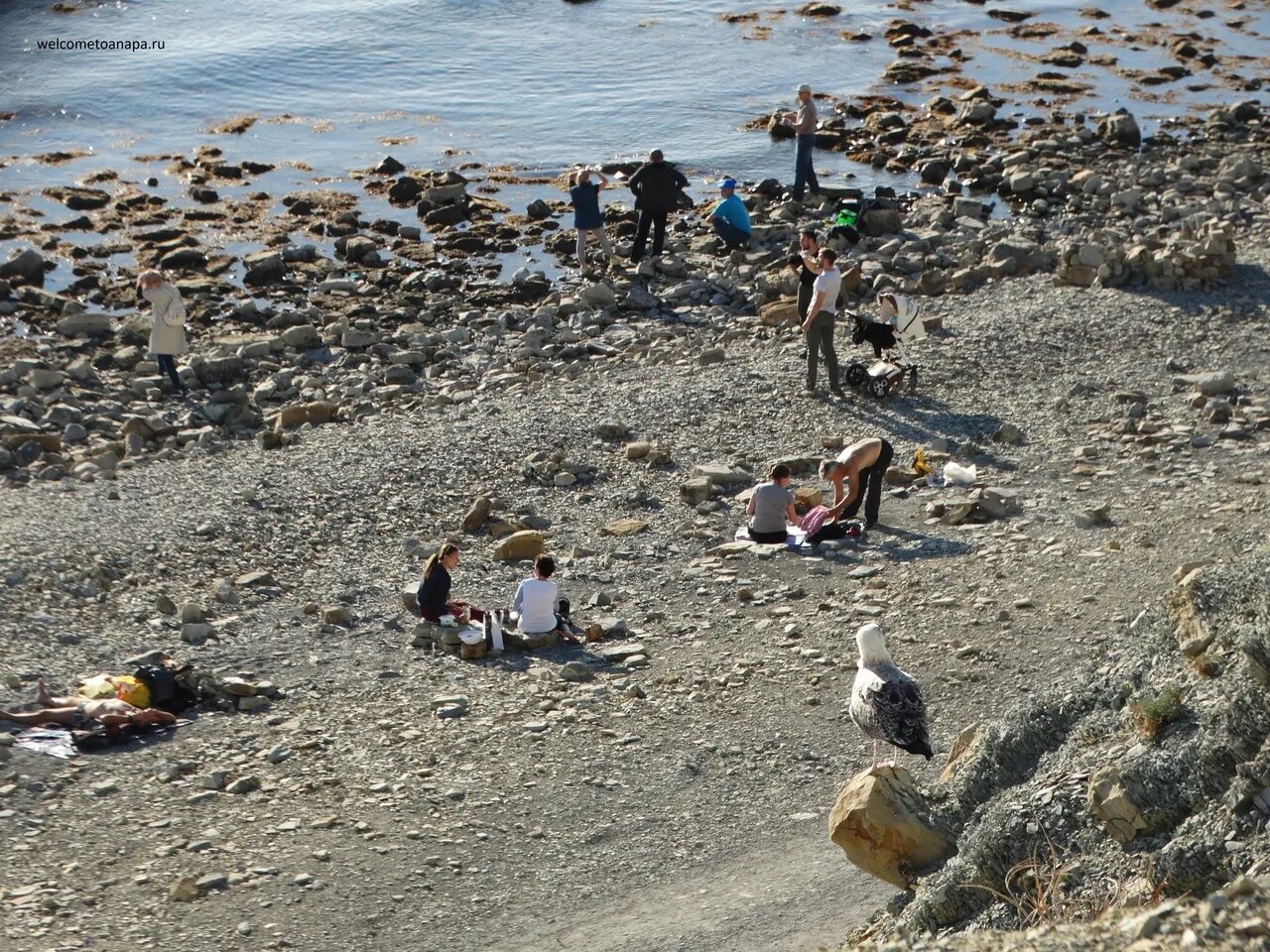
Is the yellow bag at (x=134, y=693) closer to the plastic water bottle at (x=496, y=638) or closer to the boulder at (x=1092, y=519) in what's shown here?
the plastic water bottle at (x=496, y=638)

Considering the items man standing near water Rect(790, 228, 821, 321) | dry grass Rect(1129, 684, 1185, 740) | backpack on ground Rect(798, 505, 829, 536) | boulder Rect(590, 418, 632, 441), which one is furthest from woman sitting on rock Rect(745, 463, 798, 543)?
dry grass Rect(1129, 684, 1185, 740)

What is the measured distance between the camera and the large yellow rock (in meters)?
8.71

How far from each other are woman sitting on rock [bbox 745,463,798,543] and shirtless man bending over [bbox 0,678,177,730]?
5.48m

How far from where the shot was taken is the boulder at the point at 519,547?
602 inches

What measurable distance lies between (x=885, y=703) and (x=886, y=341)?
9387 millimetres

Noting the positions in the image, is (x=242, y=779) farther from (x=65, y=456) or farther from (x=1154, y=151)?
(x=1154, y=151)

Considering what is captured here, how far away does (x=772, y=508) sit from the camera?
585 inches

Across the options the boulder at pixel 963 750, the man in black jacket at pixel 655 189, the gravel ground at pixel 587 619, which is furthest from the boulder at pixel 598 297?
the boulder at pixel 963 750

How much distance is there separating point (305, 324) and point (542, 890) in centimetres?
1508

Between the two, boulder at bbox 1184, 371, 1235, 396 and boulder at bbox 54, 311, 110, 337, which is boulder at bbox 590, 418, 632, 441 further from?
boulder at bbox 54, 311, 110, 337

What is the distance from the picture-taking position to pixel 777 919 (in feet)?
30.7

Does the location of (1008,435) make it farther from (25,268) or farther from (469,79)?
(469,79)

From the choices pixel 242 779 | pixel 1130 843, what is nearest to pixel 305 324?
pixel 242 779

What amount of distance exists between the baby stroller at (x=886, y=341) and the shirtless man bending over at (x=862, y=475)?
324cm
